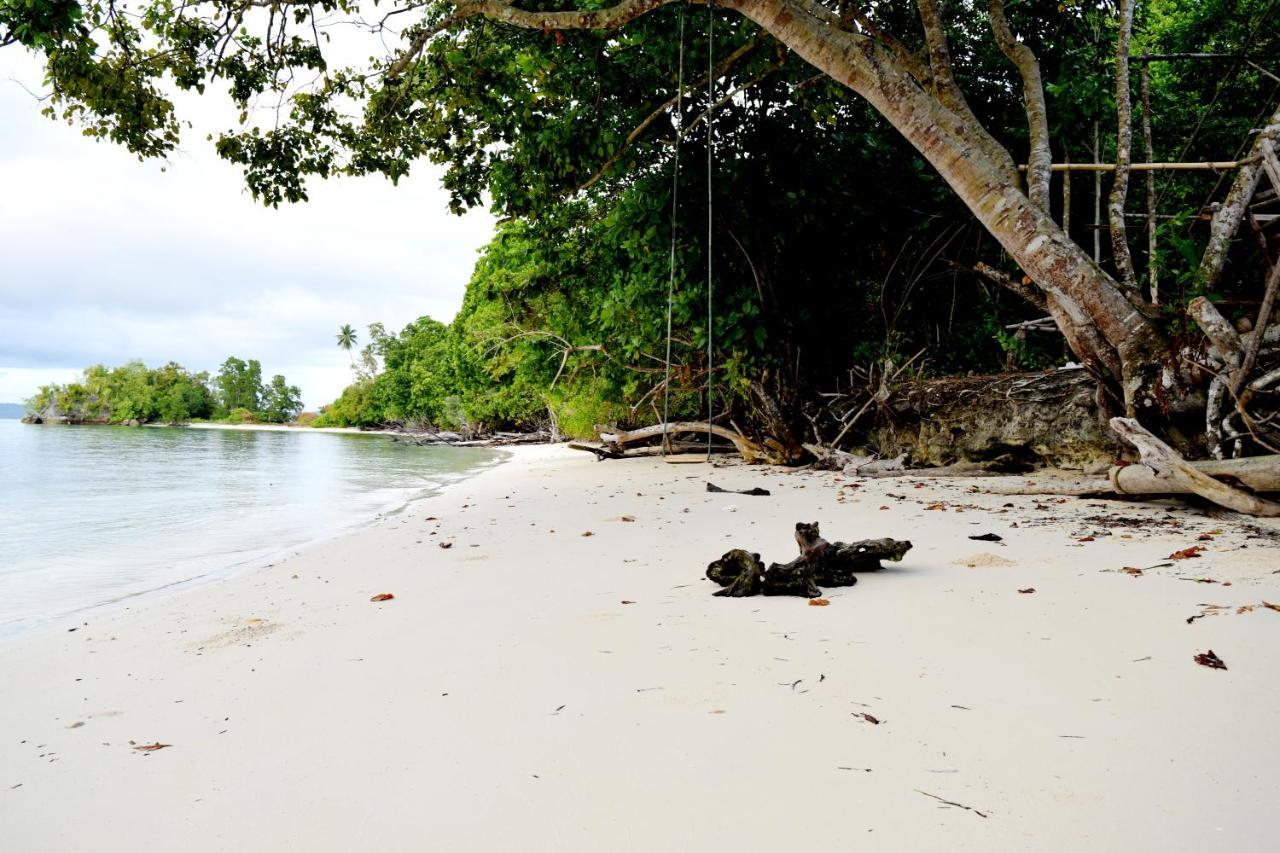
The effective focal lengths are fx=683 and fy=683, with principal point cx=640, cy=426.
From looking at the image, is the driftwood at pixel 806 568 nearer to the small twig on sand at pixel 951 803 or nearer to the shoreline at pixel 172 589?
the small twig on sand at pixel 951 803

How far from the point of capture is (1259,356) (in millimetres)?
4609

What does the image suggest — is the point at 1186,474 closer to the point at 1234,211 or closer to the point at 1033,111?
the point at 1234,211

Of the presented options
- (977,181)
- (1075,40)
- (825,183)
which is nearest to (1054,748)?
(977,181)

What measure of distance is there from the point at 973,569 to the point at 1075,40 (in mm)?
9841

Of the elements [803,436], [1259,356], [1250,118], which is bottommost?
[803,436]

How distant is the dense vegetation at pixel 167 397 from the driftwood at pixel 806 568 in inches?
3727

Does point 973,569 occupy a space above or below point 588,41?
below

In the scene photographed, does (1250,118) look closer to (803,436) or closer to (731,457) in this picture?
(803,436)

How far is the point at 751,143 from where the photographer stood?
10.4 metres

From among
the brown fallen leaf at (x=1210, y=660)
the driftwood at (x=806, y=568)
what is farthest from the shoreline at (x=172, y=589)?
the brown fallen leaf at (x=1210, y=660)

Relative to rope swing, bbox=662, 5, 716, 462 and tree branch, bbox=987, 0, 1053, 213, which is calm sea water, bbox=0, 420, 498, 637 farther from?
tree branch, bbox=987, 0, 1053, 213

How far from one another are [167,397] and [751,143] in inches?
3846

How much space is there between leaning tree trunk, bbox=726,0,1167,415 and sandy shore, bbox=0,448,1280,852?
2318mm

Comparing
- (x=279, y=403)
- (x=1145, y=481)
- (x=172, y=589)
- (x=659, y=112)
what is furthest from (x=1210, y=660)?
(x=279, y=403)
